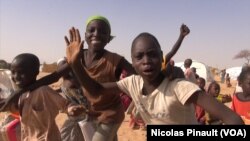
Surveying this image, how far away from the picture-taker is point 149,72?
244 centimetres

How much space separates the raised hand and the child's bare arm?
1.00 metres

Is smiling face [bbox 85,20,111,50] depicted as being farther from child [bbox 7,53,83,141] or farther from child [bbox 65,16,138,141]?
child [bbox 7,53,83,141]

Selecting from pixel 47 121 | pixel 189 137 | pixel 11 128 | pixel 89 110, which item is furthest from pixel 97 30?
pixel 189 137

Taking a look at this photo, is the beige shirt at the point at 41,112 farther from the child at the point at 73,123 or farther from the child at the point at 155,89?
the child at the point at 73,123

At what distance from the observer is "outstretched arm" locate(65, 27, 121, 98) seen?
2.72 metres

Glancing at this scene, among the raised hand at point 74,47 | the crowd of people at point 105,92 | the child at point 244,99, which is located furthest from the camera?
the child at point 244,99

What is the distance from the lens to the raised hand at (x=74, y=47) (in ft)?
8.86

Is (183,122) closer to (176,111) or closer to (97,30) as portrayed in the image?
(176,111)

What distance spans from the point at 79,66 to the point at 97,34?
2.63ft

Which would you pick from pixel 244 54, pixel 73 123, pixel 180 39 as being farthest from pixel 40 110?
pixel 244 54

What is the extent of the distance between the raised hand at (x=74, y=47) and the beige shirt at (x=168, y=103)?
1.82 feet

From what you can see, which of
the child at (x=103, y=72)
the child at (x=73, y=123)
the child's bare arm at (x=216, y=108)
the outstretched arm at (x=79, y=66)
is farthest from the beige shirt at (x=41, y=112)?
the child's bare arm at (x=216, y=108)

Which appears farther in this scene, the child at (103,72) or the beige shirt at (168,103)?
the child at (103,72)

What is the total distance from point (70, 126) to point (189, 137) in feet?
6.99
